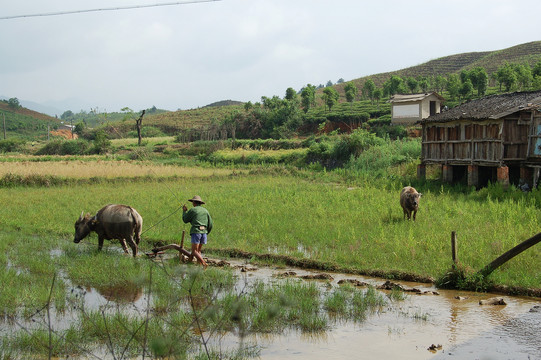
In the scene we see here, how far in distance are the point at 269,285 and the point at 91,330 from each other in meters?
3.44

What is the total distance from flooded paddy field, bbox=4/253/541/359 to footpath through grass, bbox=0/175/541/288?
1272 mm

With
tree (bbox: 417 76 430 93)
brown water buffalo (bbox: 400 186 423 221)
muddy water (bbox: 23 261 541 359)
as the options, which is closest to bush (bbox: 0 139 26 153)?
tree (bbox: 417 76 430 93)

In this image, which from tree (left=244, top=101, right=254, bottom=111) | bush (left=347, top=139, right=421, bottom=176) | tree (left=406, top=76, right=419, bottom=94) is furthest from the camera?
tree (left=244, top=101, right=254, bottom=111)

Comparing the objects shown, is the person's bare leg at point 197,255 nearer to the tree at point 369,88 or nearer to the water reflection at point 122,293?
the water reflection at point 122,293

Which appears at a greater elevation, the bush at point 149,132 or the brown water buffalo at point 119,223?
the bush at point 149,132

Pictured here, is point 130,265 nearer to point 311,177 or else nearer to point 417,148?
point 311,177

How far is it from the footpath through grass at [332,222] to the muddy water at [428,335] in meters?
1.60

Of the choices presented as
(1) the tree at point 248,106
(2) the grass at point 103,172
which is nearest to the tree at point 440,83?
(1) the tree at point 248,106

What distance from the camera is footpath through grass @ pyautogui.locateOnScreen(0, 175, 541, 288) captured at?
432 inches

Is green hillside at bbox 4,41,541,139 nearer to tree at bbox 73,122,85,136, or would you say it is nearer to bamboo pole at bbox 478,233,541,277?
tree at bbox 73,122,85,136

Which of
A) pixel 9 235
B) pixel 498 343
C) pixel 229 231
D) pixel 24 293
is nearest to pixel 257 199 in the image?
pixel 229 231

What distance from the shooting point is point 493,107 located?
A: 70.3 feet

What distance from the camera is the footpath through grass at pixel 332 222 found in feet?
36.0

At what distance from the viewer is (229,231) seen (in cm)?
1429
